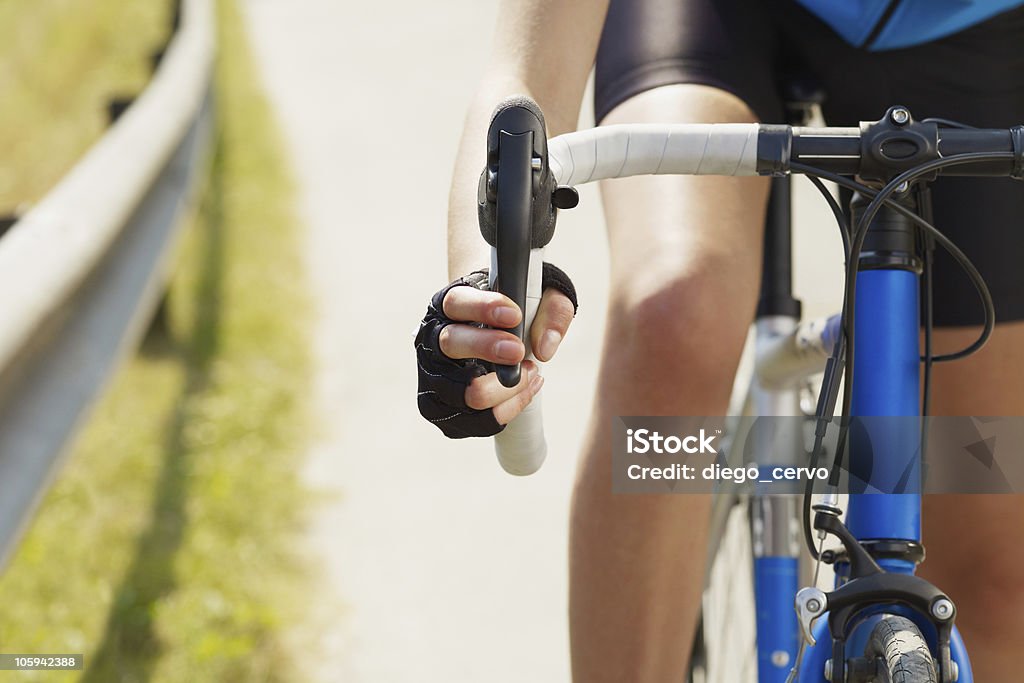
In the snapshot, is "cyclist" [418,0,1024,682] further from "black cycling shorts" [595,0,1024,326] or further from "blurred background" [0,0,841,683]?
"blurred background" [0,0,841,683]

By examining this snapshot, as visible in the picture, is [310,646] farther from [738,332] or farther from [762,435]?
[738,332]

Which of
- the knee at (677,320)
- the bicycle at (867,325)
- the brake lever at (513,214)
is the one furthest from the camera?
the knee at (677,320)

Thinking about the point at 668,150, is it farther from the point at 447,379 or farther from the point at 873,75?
the point at 873,75

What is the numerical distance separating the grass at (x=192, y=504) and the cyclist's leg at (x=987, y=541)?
1.79 meters

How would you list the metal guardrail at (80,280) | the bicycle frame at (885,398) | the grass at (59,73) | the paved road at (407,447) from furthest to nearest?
the grass at (59,73) < the paved road at (407,447) < the metal guardrail at (80,280) < the bicycle frame at (885,398)

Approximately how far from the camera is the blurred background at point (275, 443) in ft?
10.4

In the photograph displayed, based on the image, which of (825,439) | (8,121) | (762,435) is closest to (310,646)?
(762,435)

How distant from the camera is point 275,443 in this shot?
171 inches

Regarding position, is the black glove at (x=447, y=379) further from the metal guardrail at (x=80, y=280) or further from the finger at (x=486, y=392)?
the metal guardrail at (x=80, y=280)

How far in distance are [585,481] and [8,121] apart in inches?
299

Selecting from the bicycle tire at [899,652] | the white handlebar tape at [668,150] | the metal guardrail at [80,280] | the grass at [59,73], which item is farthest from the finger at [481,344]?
the grass at [59,73]

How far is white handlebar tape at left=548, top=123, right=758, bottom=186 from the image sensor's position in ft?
4.53

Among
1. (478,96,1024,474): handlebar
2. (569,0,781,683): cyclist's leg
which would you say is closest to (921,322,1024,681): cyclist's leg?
(569,0,781,683): cyclist's leg

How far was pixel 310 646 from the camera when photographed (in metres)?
3.29
